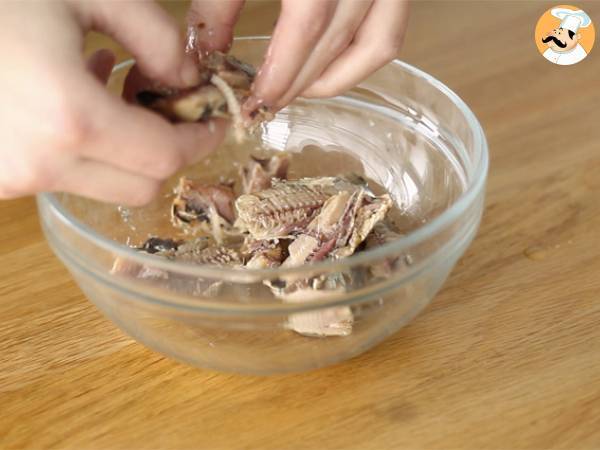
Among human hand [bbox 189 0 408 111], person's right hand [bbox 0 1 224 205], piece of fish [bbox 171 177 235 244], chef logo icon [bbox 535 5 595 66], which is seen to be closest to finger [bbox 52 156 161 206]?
person's right hand [bbox 0 1 224 205]

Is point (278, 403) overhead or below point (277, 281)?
below

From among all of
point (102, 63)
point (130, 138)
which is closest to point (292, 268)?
point (130, 138)

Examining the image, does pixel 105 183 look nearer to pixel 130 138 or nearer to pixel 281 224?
pixel 130 138

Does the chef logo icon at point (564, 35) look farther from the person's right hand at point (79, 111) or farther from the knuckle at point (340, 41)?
the person's right hand at point (79, 111)

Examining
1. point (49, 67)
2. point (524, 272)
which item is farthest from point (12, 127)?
point (524, 272)

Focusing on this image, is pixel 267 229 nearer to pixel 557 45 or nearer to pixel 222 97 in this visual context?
pixel 222 97

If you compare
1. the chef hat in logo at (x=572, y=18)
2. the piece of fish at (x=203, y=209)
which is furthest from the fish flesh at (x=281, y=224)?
the chef hat in logo at (x=572, y=18)
